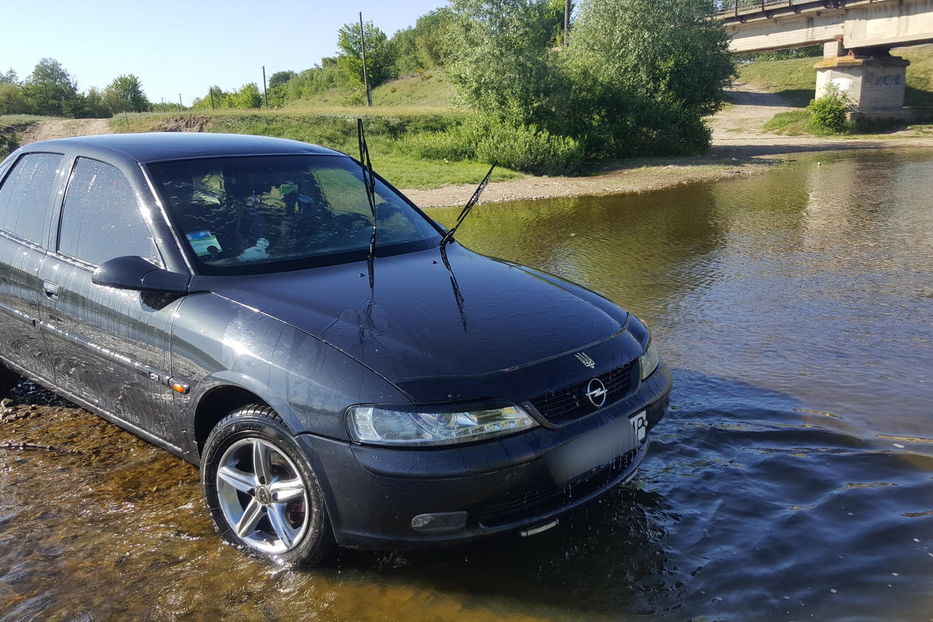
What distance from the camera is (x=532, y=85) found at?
25.5 metres

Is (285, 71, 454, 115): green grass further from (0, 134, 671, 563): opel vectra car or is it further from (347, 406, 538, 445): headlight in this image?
(347, 406, 538, 445): headlight

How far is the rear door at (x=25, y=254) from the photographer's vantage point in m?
4.05

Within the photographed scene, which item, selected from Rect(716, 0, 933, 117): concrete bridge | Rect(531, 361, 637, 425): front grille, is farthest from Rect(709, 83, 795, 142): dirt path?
Rect(531, 361, 637, 425): front grille

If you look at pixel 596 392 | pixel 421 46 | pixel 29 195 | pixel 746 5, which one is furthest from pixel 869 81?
pixel 421 46

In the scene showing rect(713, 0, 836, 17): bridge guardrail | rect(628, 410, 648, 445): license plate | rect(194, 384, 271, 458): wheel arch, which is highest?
rect(713, 0, 836, 17): bridge guardrail

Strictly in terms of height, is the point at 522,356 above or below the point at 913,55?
below

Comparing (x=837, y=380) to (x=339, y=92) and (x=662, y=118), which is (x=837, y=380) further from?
(x=339, y=92)

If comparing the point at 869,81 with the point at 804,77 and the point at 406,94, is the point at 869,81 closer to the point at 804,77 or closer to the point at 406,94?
the point at 804,77

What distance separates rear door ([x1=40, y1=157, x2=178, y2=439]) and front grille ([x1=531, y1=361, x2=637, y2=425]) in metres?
1.64

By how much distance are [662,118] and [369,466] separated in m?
28.2

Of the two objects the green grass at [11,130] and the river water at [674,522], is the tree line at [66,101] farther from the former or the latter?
the river water at [674,522]

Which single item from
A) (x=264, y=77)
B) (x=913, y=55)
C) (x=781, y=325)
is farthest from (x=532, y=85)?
(x=264, y=77)

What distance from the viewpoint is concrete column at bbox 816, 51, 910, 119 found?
3956cm

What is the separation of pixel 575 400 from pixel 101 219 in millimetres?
2532
